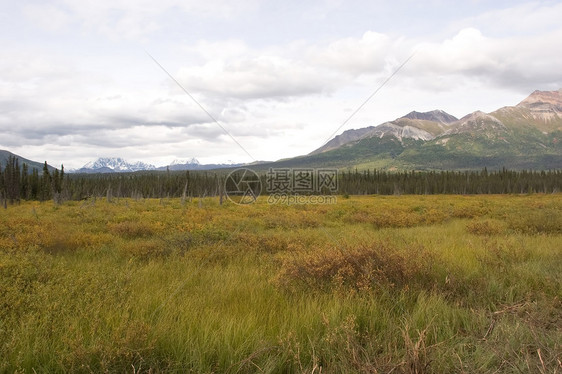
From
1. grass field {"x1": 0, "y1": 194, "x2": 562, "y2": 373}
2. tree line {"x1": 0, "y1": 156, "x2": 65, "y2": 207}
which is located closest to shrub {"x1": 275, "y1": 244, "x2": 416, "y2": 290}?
grass field {"x1": 0, "y1": 194, "x2": 562, "y2": 373}

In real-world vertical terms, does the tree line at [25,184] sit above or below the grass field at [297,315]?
above

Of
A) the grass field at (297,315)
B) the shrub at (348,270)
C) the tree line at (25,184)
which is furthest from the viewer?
the tree line at (25,184)

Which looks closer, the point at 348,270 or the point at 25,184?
the point at 348,270

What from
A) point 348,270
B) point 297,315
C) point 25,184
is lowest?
point 297,315

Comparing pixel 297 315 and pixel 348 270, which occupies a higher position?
pixel 348 270

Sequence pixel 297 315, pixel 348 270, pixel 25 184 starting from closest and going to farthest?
1. pixel 297 315
2. pixel 348 270
3. pixel 25 184

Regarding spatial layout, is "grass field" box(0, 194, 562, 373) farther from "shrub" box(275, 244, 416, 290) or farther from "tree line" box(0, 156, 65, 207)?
"tree line" box(0, 156, 65, 207)

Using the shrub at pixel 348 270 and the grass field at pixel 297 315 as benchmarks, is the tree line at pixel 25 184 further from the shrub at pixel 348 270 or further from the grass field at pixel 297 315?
the shrub at pixel 348 270

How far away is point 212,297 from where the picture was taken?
16.4 ft

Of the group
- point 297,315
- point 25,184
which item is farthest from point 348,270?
point 25,184

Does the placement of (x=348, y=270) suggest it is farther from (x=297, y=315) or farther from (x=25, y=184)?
(x=25, y=184)

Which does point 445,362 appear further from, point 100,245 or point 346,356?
point 100,245

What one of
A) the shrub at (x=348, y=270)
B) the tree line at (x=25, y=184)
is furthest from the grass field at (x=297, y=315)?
the tree line at (x=25, y=184)

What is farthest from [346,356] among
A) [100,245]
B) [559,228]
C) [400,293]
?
[559,228]
